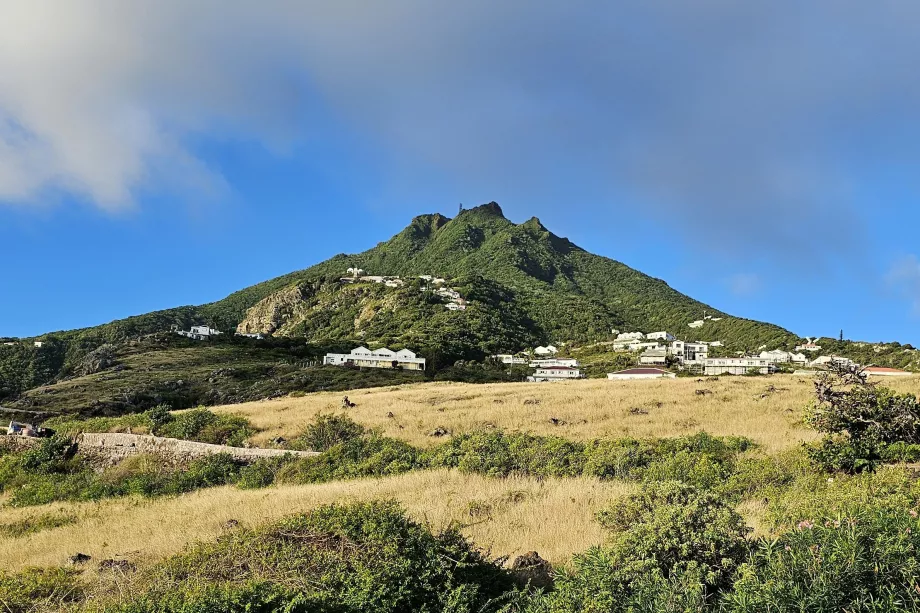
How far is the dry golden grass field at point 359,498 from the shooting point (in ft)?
25.9

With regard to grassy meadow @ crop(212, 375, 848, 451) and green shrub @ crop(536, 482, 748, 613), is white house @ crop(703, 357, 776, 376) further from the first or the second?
green shrub @ crop(536, 482, 748, 613)

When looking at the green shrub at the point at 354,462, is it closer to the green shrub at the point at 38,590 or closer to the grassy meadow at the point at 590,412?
the grassy meadow at the point at 590,412

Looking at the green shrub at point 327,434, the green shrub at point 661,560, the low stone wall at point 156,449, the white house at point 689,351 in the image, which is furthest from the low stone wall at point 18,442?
the white house at point 689,351

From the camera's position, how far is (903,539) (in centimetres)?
380

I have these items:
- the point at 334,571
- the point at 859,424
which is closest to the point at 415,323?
the point at 859,424

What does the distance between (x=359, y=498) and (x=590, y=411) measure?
43.9ft

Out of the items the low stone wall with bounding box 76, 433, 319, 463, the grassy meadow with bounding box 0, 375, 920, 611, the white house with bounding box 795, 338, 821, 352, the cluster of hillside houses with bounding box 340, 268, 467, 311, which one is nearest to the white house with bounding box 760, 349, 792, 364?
the white house with bounding box 795, 338, 821, 352

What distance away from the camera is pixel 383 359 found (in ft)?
256

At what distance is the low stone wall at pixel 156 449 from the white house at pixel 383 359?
2203 inches

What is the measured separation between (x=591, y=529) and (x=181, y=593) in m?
5.30

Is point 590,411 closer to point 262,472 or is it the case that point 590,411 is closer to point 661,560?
point 262,472

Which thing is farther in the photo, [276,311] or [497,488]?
[276,311]

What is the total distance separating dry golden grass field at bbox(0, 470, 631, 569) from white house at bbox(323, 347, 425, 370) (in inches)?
2499

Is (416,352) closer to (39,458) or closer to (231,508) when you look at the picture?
(39,458)
